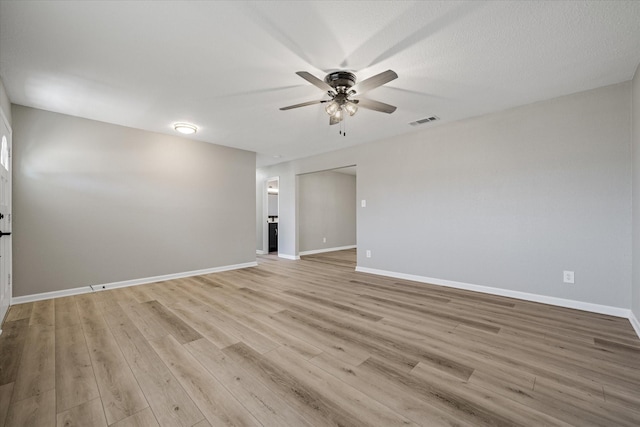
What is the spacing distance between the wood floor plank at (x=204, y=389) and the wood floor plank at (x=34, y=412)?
0.58 metres

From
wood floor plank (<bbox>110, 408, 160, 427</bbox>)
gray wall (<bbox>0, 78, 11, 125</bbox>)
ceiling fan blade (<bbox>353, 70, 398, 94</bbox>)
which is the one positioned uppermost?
gray wall (<bbox>0, 78, 11, 125</bbox>)

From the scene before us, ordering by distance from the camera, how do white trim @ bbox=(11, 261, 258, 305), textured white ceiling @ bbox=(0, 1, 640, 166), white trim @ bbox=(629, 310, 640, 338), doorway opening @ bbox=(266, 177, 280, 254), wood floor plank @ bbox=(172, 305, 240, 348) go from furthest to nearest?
1. doorway opening @ bbox=(266, 177, 280, 254)
2. white trim @ bbox=(11, 261, 258, 305)
3. white trim @ bbox=(629, 310, 640, 338)
4. wood floor plank @ bbox=(172, 305, 240, 348)
5. textured white ceiling @ bbox=(0, 1, 640, 166)

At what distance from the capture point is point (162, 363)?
1.88 m

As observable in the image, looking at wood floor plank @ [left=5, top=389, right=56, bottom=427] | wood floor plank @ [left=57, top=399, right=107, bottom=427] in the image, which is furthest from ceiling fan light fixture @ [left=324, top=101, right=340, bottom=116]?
wood floor plank @ [left=5, top=389, right=56, bottom=427]

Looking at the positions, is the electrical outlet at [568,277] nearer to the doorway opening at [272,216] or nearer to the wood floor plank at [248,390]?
the wood floor plank at [248,390]

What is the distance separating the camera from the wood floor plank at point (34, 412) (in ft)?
4.42

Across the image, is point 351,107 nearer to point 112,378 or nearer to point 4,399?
point 112,378

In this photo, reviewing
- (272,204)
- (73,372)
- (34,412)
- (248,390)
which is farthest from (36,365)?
(272,204)

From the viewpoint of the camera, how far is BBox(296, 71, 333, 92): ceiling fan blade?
2070 mm

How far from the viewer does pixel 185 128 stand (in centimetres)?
402

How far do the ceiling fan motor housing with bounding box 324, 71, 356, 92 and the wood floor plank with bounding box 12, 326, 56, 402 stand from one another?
305 centimetres

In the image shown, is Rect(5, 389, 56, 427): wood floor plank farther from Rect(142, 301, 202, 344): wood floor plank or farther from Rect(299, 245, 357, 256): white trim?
Rect(299, 245, 357, 256): white trim

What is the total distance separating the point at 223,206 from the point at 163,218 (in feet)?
3.57

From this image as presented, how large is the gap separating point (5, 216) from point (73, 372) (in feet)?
6.99
